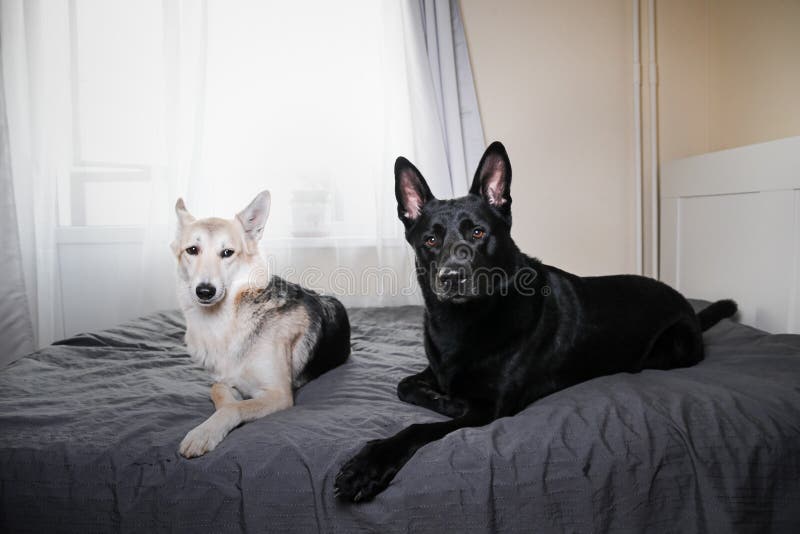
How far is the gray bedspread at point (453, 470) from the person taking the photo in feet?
3.90

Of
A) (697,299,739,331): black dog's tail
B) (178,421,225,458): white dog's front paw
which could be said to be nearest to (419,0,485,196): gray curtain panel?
(697,299,739,331): black dog's tail

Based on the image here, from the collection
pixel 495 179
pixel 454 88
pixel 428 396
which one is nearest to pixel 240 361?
pixel 428 396

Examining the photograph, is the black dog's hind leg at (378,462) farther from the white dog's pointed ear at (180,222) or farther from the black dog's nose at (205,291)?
the white dog's pointed ear at (180,222)

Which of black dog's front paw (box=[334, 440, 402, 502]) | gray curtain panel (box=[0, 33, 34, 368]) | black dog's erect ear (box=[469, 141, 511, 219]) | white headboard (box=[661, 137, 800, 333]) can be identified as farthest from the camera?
gray curtain panel (box=[0, 33, 34, 368])

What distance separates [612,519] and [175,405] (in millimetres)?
1199

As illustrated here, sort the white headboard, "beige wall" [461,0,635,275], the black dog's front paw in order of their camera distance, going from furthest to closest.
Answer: "beige wall" [461,0,635,275] < the white headboard < the black dog's front paw

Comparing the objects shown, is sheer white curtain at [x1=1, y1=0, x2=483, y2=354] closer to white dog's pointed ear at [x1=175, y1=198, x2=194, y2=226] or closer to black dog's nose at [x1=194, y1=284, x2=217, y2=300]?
white dog's pointed ear at [x1=175, y1=198, x2=194, y2=226]

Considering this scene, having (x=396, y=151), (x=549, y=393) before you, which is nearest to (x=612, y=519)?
(x=549, y=393)

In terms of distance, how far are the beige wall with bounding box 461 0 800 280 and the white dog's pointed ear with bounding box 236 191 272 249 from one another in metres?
2.11

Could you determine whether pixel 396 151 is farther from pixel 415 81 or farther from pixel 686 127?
pixel 686 127

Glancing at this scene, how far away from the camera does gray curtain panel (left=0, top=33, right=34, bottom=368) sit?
121 inches

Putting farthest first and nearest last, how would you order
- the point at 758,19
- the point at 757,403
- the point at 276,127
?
the point at 276,127
the point at 758,19
the point at 757,403

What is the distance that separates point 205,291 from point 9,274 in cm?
213

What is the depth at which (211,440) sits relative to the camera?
1.31 metres
